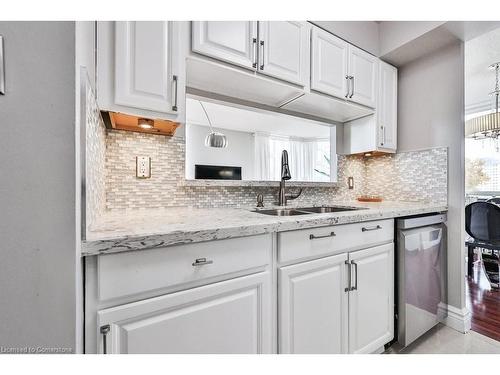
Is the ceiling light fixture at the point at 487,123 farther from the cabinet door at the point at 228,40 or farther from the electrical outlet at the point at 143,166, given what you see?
the electrical outlet at the point at 143,166

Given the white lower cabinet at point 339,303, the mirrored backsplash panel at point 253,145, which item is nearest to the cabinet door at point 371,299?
the white lower cabinet at point 339,303

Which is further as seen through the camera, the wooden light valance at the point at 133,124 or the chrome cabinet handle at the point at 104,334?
the wooden light valance at the point at 133,124

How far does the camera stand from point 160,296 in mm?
750

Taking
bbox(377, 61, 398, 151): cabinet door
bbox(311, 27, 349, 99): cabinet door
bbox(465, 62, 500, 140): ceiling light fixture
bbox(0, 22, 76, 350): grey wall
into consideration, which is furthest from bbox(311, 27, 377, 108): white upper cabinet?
bbox(465, 62, 500, 140): ceiling light fixture

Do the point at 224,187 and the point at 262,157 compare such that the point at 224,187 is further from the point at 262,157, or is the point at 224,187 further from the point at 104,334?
the point at 104,334

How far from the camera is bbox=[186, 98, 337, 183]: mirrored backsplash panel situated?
155cm

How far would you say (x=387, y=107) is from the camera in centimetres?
198

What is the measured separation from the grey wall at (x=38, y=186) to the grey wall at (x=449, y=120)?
7.48ft

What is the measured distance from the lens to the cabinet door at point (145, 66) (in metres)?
0.99

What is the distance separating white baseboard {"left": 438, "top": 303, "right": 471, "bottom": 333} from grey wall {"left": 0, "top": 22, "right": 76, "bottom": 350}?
2.27m

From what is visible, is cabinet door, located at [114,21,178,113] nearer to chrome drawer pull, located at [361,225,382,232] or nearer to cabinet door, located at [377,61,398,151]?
chrome drawer pull, located at [361,225,382,232]

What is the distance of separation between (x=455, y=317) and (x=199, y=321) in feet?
6.43

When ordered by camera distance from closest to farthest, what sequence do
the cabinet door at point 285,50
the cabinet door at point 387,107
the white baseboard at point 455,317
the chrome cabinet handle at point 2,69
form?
1. the chrome cabinet handle at point 2,69
2. the cabinet door at point 285,50
3. the white baseboard at point 455,317
4. the cabinet door at point 387,107

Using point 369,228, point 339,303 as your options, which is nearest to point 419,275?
point 369,228
